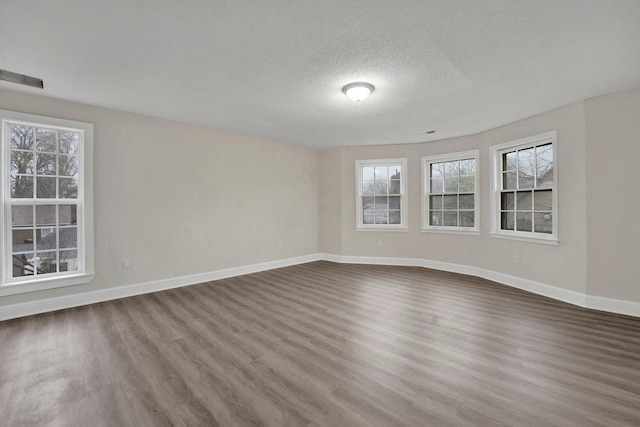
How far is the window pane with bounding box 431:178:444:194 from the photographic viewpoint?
5.69m

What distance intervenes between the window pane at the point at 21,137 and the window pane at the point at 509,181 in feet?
22.5

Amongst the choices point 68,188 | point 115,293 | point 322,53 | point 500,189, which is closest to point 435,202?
point 500,189

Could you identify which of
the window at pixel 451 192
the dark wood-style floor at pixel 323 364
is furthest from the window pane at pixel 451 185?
the dark wood-style floor at pixel 323 364

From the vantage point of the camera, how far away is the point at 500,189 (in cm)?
478

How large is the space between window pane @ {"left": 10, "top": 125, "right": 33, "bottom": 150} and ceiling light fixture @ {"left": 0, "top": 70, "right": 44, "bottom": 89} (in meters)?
0.69

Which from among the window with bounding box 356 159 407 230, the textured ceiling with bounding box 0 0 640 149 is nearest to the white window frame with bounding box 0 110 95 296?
the textured ceiling with bounding box 0 0 640 149

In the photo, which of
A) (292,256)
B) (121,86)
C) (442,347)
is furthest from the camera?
(292,256)

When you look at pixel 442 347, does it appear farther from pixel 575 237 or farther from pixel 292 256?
pixel 292 256

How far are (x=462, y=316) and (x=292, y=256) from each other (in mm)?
3806

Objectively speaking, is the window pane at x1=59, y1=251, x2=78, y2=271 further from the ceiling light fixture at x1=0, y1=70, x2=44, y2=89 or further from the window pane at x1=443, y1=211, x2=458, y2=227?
the window pane at x1=443, y1=211, x2=458, y2=227

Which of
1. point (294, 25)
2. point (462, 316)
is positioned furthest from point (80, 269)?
point (462, 316)

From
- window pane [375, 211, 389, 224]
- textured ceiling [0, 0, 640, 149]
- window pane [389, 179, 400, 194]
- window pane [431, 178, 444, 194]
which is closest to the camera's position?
textured ceiling [0, 0, 640, 149]

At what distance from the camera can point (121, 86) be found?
10.3ft

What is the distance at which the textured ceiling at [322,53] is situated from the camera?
194 cm
